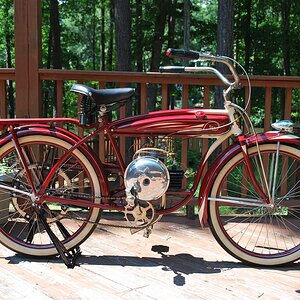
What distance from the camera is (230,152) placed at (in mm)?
2756

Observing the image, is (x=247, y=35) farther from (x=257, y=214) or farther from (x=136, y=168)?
(x=136, y=168)

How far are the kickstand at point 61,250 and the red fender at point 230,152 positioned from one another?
0.88 meters

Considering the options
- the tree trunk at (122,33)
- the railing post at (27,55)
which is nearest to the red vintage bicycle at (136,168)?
the railing post at (27,55)

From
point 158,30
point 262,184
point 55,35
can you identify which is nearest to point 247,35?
point 158,30

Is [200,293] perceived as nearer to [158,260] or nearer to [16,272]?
[158,260]

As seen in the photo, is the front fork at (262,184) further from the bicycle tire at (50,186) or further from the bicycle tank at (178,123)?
the bicycle tire at (50,186)

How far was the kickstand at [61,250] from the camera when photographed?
2748mm

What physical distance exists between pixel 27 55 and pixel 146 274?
2034 mm

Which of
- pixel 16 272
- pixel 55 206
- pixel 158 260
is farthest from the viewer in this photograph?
pixel 55 206

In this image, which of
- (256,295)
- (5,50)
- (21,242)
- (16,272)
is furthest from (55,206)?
(5,50)

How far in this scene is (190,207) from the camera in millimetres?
3729

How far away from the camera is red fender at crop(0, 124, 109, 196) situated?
9.16 ft

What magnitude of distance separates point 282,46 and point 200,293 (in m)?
16.7

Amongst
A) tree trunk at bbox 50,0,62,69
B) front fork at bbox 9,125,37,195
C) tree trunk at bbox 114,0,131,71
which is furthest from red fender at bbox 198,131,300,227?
tree trunk at bbox 50,0,62,69
